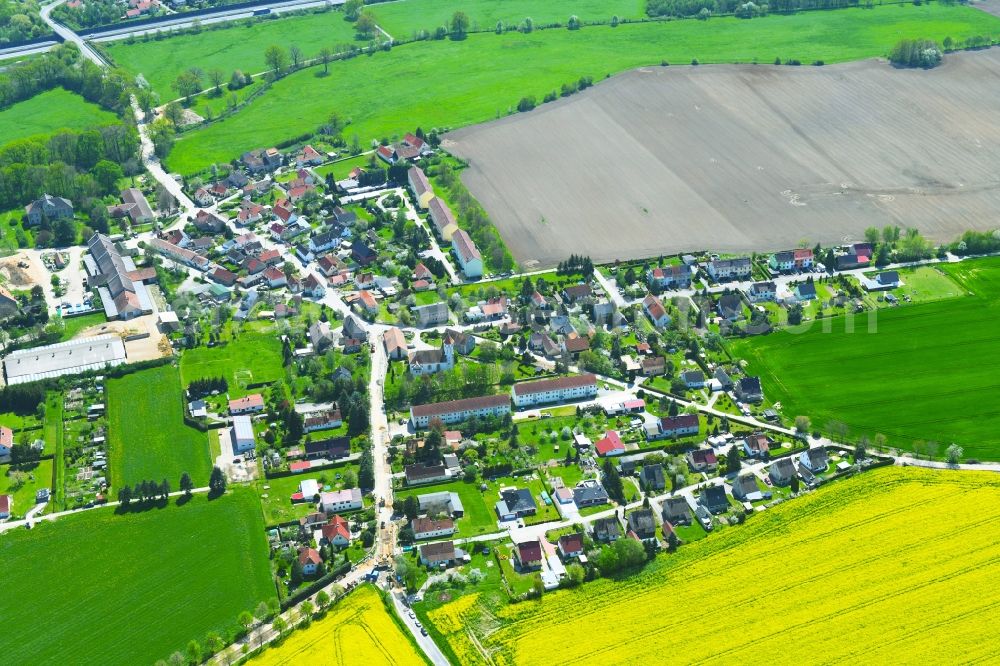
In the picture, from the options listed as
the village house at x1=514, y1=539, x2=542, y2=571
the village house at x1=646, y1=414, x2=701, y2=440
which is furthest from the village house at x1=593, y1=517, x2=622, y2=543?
the village house at x1=646, y1=414, x2=701, y2=440

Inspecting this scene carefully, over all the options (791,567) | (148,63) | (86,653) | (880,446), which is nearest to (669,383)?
(880,446)

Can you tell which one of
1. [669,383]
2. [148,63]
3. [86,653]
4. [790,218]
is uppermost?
[148,63]

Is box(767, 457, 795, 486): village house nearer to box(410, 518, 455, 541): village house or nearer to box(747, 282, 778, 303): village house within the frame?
box(410, 518, 455, 541): village house

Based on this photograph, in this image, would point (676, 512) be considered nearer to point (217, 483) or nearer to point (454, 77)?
point (217, 483)

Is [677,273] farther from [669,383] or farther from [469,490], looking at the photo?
[469,490]

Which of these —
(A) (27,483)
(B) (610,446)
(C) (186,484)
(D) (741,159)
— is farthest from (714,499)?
(D) (741,159)

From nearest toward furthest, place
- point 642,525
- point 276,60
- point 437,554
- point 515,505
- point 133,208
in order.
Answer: point 437,554 → point 642,525 → point 515,505 → point 133,208 → point 276,60
